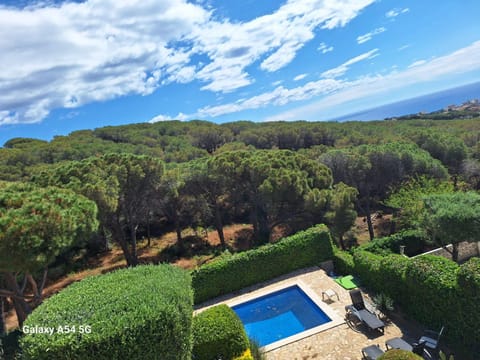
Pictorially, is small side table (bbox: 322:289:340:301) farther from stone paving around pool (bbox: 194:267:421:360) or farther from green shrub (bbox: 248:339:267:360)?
green shrub (bbox: 248:339:267:360)

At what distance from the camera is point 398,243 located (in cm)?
1293

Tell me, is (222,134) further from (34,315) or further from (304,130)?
(34,315)

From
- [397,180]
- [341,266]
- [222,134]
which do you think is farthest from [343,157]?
[222,134]

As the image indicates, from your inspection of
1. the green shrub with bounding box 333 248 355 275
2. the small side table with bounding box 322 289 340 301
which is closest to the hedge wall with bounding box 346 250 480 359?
the small side table with bounding box 322 289 340 301

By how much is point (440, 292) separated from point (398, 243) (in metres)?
5.68

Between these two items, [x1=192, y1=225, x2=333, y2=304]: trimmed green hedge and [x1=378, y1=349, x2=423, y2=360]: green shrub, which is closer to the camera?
[x1=378, y1=349, x2=423, y2=360]: green shrub

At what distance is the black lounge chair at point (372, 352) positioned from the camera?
6974 mm

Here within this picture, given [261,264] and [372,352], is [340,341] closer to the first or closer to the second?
[372,352]

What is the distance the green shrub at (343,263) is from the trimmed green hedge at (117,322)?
8101 mm

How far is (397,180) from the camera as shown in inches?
827

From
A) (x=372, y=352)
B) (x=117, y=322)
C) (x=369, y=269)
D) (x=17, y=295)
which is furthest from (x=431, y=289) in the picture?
(x=17, y=295)

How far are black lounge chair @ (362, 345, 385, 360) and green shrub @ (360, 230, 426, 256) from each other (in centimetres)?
555

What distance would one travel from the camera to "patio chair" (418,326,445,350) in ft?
23.5

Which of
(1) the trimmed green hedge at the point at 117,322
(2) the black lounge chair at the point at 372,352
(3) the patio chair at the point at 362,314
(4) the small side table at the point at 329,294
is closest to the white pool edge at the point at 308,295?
(4) the small side table at the point at 329,294
